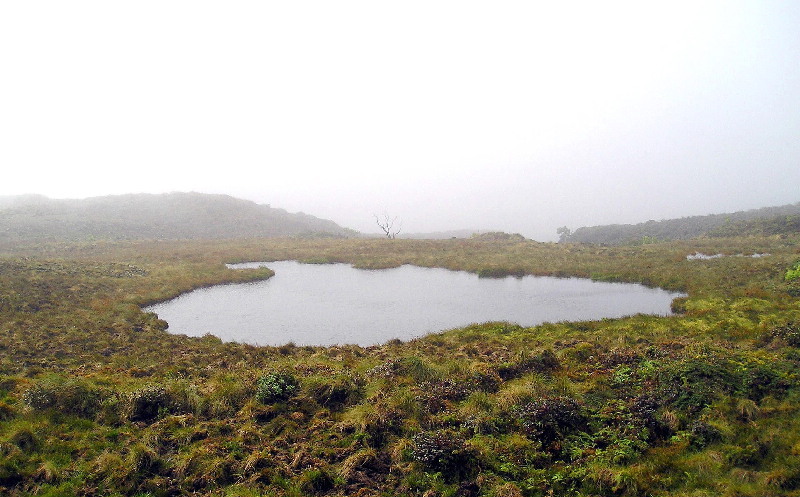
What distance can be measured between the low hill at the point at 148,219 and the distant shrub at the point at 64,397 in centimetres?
6401

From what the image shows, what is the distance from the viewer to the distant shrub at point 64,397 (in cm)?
1123

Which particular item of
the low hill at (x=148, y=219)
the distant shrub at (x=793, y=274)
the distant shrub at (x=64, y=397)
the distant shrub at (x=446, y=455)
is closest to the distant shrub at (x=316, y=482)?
the distant shrub at (x=446, y=455)

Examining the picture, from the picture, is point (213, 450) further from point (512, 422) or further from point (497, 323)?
point (497, 323)

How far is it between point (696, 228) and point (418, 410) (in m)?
88.4

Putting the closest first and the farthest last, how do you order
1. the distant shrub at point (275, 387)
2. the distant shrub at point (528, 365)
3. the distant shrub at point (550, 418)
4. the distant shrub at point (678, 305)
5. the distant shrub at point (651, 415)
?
1. the distant shrub at point (651, 415)
2. the distant shrub at point (550, 418)
3. the distant shrub at point (275, 387)
4. the distant shrub at point (528, 365)
5. the distant shrub at point (678, 305)

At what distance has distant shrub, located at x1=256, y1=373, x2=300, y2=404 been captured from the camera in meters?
12.7

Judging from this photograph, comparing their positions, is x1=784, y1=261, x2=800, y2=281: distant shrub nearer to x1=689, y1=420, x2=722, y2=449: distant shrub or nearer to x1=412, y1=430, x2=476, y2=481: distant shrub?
x1=689, y1=420, x2=722, y2=449: distant shrub

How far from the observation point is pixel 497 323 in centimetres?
2183

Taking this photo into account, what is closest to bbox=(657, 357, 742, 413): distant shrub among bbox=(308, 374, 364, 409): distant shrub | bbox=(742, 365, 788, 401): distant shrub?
bbox=(742, 365, 788, 401): distant shrub

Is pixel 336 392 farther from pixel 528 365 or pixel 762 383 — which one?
pixel 762 383

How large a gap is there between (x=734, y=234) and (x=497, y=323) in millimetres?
56622

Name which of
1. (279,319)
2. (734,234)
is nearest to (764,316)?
(279,319)

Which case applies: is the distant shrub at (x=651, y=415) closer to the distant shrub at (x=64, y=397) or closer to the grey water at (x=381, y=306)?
the grey water at (x=381, y=306)

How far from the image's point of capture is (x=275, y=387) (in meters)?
13.0
